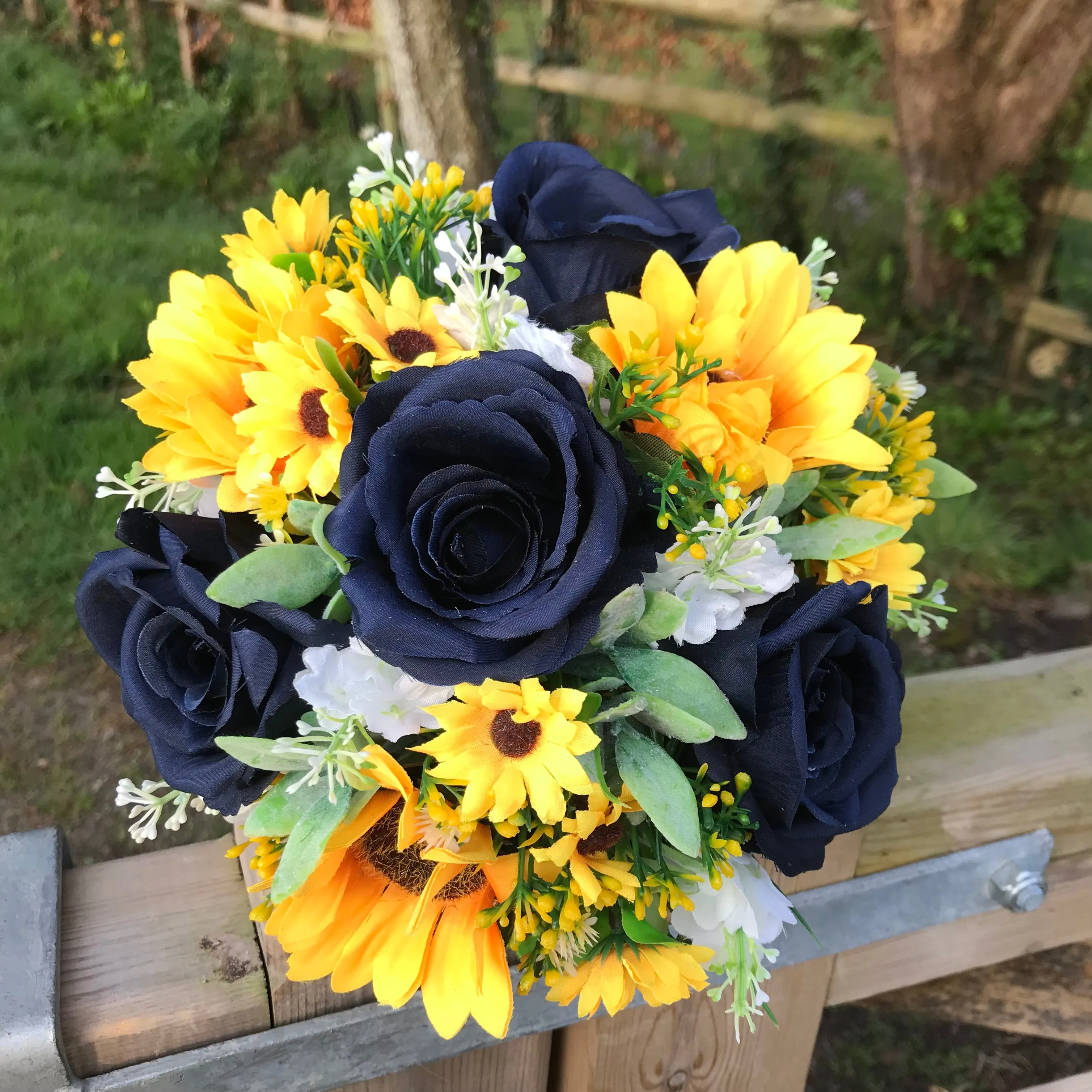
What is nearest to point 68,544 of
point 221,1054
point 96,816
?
point 96,816

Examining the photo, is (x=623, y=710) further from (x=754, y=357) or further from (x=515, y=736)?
(x=754, y=357)

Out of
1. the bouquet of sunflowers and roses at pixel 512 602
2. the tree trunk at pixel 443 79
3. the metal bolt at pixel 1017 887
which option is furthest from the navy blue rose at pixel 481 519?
the tree trunk at pixel 443 79

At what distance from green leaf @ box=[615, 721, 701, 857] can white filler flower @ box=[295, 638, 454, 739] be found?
0.39ft

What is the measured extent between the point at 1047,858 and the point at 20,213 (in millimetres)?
2675

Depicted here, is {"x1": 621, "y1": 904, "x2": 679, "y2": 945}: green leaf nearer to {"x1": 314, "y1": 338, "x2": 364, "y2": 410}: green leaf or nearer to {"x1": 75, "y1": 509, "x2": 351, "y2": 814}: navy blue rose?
{"x1": 75, "y1": 509, "x2": 351, "y2": 814}: navy blue rose

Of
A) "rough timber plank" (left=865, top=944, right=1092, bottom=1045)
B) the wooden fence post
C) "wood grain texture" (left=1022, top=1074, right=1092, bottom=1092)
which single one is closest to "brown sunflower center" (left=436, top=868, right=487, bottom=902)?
"rough timber plank" (left=865, top=944, right=1092, bottom=1045)

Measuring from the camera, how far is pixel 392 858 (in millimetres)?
623

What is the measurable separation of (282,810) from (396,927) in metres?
0.13

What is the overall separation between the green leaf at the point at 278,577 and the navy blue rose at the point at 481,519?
0.05 meters

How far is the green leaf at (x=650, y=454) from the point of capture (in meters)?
0.56

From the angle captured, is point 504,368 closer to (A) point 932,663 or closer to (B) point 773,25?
(A) point 932,663

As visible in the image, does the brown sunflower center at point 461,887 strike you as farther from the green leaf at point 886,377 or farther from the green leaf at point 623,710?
the green leaf at point 886,377

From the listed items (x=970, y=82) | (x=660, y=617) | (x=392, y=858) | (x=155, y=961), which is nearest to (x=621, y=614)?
(x=660, y=617)

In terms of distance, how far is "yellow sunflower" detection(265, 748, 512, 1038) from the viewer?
1.89ft
